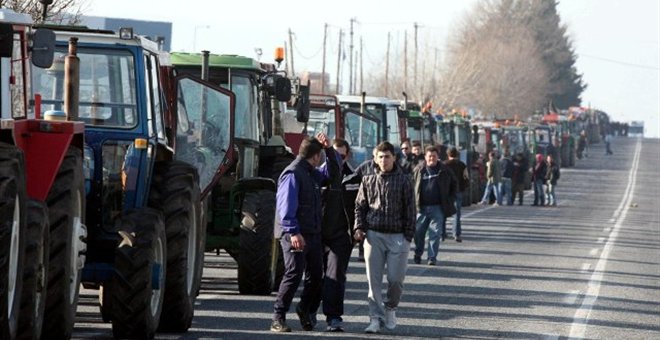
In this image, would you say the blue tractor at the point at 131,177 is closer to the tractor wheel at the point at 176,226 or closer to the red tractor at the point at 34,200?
the tractor wheel at the point at 176,226

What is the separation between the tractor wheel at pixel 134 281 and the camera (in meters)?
14.0

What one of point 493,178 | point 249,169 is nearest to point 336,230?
point 249,169

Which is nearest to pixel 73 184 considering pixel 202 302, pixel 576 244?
pixel 202 302

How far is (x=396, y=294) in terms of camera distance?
54.0 ft

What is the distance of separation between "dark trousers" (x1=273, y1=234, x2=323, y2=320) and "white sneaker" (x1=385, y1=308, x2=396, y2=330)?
0.65 meters

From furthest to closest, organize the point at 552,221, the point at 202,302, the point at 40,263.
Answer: the point at 552,221, the point at 202,302, the point at 40,263

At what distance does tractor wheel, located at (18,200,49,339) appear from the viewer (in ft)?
39.1

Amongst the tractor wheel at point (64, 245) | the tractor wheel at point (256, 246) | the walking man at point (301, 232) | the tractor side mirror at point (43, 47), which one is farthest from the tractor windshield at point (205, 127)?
the tractor side mirror at point (43, 47)

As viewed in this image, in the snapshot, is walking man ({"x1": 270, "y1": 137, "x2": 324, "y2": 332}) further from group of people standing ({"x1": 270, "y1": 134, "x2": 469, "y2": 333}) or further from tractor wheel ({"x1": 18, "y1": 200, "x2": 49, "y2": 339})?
tractor wheel ({"x1": 18, "y1": 200, "x2": 49, "y2": 339})

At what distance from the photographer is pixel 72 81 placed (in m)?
14.4

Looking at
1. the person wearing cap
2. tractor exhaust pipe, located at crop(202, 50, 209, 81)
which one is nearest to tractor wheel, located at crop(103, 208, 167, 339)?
tractor exhaust pipe, located at crop(202, 50, 209, 81)

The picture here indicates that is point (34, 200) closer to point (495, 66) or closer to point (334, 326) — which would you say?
point (334, 326)

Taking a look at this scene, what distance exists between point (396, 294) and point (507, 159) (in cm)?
3911

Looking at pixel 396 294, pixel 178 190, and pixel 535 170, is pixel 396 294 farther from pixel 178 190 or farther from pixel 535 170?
pixel 535 170
